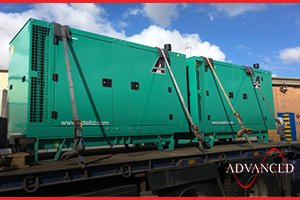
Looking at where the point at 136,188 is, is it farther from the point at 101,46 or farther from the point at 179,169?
the point at 101,46

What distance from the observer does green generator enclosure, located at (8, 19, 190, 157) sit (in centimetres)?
442

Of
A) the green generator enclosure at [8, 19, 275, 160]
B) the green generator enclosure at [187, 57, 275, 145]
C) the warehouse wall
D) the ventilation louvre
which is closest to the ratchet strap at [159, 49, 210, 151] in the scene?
the green generator enclosure at [8, 19, 275, 160]

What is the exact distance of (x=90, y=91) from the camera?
4938mm

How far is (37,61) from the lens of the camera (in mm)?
4441

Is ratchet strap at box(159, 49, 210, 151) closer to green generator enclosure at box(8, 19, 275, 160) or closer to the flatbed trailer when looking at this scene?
green generator enclosure at box(8, 19, 275, 160)

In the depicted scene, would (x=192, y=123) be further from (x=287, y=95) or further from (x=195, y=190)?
(x=287, y=95)

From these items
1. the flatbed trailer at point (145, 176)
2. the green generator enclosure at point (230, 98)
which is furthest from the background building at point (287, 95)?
the flatbed trailer at point (145, 176)

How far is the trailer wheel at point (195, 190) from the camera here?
4561 millimetres

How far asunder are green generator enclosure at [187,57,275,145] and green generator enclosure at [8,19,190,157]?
734 millimetres

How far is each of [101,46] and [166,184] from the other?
2.83m

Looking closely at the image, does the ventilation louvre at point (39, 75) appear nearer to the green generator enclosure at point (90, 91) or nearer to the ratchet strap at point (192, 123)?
the green generator enclosure at point (90, 91)

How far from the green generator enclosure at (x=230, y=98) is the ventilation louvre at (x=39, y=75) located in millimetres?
3647

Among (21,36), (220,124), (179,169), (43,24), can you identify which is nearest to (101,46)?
(43,24)

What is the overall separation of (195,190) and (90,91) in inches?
105
